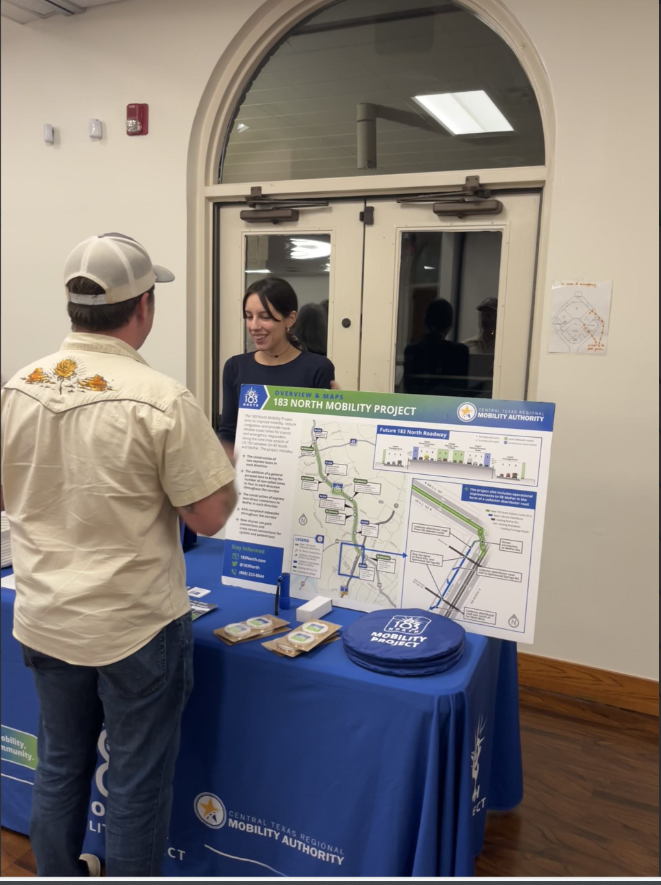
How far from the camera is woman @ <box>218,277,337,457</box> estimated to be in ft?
7.59

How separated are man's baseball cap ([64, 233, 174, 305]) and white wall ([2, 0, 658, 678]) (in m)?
1.91

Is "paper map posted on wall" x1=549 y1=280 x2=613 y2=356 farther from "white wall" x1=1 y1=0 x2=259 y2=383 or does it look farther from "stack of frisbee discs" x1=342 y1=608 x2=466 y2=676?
"white wall" x1=1 y1=0 x2=259 y2=383

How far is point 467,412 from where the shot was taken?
163cm

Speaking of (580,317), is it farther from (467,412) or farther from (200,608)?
(200,608)

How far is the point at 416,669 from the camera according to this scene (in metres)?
1.34

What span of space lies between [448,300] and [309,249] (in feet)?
2.48

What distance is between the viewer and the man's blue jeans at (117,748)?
1.27 metres

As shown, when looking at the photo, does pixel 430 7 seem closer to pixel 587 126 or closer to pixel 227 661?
pixel 587 126

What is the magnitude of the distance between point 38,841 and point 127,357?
3.42 ft

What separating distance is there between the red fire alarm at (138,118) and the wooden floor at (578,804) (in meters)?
3.11

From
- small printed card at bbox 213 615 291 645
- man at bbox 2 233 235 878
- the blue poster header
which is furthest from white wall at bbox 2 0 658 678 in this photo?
man at bbox 2 233 235 878

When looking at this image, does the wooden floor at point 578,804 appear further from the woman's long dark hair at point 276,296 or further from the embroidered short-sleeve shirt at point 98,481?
the woman's long dark hair at point 276,296

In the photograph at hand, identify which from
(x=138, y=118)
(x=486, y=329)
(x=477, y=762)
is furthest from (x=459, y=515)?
(x=138, y=118)

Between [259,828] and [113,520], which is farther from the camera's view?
[259,828]
